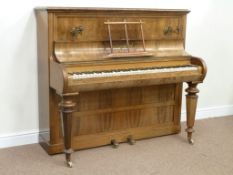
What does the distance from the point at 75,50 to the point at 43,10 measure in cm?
39

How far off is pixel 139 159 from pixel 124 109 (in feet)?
1.65

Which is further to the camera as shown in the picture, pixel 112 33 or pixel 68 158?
pixel 112 33

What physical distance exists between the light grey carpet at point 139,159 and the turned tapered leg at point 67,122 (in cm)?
11

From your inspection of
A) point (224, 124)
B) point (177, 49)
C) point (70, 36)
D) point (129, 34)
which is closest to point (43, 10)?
point (70, 36)

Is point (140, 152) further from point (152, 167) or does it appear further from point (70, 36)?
point (70, 36)

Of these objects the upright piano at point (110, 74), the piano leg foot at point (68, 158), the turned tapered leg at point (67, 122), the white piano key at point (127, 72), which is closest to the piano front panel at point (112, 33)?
the upright piano at point (110, 74)

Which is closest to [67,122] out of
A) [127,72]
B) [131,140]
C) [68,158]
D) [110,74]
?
[68,158]

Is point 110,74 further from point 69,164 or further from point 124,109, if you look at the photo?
point 69,164

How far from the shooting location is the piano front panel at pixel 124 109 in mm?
3164

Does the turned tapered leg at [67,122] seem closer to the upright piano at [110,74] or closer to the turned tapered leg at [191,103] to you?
the upright piano at [110,74]

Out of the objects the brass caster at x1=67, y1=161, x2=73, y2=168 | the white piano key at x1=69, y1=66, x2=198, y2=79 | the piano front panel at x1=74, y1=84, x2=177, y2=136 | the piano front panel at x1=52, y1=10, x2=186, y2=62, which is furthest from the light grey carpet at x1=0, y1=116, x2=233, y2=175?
the piano front panel at x1=52, y1=10, x2=186, y2=62

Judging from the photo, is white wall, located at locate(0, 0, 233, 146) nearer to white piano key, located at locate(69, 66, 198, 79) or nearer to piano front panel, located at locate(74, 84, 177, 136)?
piano front panel, located at locate(74, 84, 177, 136)

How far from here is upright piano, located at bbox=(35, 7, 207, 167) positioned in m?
2.83

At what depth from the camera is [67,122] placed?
2.78 m
